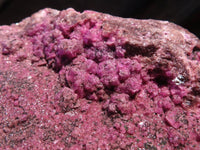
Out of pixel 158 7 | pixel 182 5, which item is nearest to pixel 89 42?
pixel 182 5

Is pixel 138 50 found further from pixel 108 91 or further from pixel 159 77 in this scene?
pixel 108 91

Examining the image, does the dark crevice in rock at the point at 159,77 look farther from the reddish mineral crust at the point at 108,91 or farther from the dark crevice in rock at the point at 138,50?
the dark crevice in rock at the point at 138,50

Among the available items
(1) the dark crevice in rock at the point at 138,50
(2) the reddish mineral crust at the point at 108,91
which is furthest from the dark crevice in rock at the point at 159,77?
(1) the dark crevice in rock at the point at 138,50

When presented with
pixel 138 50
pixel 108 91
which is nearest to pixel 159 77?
pixel 138 50

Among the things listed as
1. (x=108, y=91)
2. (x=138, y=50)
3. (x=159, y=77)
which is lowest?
→ (x=108, y=91)

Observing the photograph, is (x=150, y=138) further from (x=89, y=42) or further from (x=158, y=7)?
(x=158, y=7)
